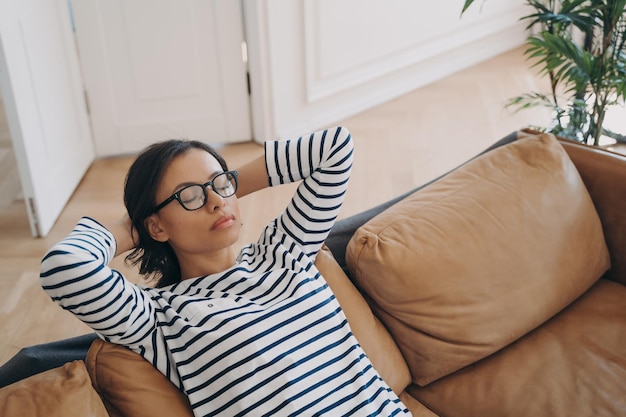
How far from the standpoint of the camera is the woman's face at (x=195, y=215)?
4.59 feet

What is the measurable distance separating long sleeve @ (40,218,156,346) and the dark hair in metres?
0.12

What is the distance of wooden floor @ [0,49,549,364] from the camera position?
102 inches

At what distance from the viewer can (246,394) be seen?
130cm

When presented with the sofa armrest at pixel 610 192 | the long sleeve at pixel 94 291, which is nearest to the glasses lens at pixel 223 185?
the long sleeve at pixel 94 291

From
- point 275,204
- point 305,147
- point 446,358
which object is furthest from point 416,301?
point 275,204

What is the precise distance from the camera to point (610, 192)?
1906mm

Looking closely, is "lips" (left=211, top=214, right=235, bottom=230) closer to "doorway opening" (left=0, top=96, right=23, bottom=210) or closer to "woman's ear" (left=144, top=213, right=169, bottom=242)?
"woman's ear" (left=144, top=213, right=169, bottom=242)

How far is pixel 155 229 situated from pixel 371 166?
2.13 metres

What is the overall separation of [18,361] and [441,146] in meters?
2.62

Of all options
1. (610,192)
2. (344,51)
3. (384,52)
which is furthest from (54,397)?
(384,52)

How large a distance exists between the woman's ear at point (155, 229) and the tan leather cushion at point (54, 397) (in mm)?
298

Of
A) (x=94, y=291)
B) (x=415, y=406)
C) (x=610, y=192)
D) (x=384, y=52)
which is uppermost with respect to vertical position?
(x=94, y=291)

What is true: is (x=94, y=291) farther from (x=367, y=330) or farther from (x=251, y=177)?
(x=367, y=330)

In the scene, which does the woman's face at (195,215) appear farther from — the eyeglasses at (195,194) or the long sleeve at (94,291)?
the long sleeve at (94,291)
